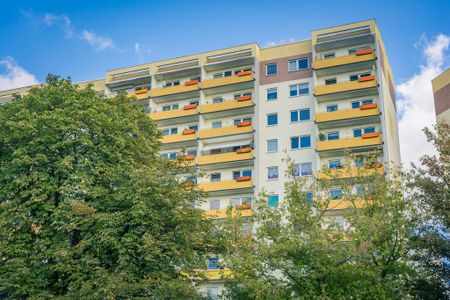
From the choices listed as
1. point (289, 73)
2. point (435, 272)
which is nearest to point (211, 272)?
point (289, 73)

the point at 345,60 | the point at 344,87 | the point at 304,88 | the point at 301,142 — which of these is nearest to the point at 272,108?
the point at 304,88

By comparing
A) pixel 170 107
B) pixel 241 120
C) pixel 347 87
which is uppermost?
pixel 170 107

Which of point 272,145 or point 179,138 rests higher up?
point 179,138

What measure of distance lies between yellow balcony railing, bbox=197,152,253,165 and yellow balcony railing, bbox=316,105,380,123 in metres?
7.18

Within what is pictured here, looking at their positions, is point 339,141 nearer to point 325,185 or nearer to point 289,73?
point 289,73

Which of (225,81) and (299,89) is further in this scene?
(225,81)

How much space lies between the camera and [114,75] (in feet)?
192

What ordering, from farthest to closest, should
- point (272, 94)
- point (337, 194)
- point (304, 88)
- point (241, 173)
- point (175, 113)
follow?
point (175, 113) → point (272, 94) → point (304, 88) → point (241, 173) → point (337, 194)

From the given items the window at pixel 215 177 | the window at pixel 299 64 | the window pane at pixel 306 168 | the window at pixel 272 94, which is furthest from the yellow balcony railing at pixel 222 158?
the window at pixel 299 64

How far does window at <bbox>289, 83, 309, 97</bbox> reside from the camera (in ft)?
166

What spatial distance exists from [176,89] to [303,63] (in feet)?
42.2

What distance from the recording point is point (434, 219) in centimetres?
2131

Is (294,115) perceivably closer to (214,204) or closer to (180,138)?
(214,204)

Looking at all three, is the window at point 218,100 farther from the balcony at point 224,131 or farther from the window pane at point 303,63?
the window pane at point 303,63
